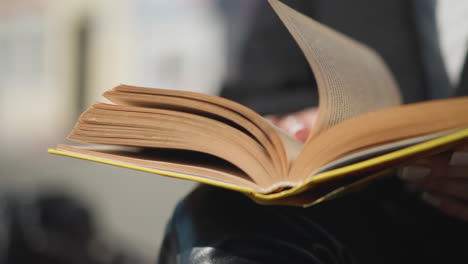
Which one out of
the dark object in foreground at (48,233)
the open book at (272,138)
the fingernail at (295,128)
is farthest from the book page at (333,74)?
the dark object in foreground at (48,233)

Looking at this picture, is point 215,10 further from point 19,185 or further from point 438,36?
point 438,36

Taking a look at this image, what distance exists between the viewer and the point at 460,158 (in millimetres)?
427

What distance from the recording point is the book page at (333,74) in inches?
18.4

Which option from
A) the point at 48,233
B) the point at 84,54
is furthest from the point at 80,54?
the point at 48,233

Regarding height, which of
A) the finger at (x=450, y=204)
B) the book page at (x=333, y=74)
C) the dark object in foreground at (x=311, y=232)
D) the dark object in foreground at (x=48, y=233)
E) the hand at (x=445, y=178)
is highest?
the book page at (x=333, y=74)

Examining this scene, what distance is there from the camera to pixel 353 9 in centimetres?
103

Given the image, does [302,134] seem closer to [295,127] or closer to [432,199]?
[295,127]

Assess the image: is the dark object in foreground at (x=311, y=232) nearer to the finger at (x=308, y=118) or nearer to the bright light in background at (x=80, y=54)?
the finger at (x=308, y=118)

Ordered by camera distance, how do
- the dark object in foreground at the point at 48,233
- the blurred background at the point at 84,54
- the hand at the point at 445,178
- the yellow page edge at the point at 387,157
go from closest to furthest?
1. the yellow page edge at the point at 387,157
2. the hand at the point at 445,178
3. the dark object in foreground at the point at 48,233
4. the blurred background at the point at 84,54

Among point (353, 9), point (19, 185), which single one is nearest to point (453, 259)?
point (353, 9)

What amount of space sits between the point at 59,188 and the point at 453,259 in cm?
227

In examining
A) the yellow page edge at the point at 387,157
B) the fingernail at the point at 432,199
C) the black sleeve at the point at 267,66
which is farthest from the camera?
the black sleeve at the point at 267,66

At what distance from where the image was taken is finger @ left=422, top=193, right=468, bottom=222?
0.53m

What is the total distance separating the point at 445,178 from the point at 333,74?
0.55 ft
